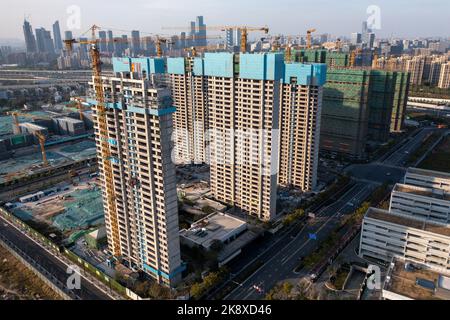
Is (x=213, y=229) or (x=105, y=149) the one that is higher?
(x=105, y=149)

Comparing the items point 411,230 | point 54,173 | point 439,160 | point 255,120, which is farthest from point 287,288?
point 439,160

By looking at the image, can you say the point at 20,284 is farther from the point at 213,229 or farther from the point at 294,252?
the point at 294,252

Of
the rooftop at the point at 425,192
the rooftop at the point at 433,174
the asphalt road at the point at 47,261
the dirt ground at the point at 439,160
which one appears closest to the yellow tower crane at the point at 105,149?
the asphalt road at the point at 47,261

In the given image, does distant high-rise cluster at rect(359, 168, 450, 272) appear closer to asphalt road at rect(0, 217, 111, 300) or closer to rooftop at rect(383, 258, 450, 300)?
rooftop at rect(383, 258, 450, 300)

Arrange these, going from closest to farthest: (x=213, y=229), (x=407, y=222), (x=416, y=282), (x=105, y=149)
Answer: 1. (x=416, y=282)
2. (x=105, y=149)
3. (x=407, y=222)
4. (x=213, y=229)

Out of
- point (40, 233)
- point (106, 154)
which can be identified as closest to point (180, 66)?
point (106, 154)

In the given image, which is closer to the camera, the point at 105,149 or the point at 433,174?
the point at 105,149

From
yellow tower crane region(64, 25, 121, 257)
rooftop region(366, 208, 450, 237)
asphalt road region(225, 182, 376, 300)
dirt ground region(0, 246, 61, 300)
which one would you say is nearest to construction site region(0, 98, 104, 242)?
dirt ground region(0, 246, 61, 300)
